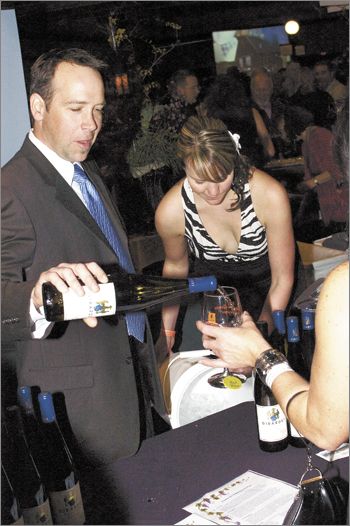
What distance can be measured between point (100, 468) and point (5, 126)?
4.43ft

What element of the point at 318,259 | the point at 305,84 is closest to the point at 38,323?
the point at 318,259

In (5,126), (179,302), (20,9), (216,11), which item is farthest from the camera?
(216,11)

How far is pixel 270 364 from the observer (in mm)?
1016

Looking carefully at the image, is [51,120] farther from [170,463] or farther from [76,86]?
[170,463]

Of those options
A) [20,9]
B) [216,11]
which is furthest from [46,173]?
[216,11]

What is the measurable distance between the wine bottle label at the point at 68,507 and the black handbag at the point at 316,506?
13.1 inches

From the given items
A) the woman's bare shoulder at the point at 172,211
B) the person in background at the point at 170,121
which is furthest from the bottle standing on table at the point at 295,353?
the person in background at the point at 170,121

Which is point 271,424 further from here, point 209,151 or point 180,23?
point 180,23

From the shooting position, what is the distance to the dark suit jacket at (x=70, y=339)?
156 cm

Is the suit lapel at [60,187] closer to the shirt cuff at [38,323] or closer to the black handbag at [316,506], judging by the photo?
the shirt cuff at [38,323]

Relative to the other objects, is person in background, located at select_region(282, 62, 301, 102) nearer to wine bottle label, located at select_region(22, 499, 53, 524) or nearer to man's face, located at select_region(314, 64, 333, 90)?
man's face, located at select_region(314, 64, 333, 90)

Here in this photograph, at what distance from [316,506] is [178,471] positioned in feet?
0.91

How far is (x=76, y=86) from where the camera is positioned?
171 cm

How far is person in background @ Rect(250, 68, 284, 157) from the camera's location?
195 inches
